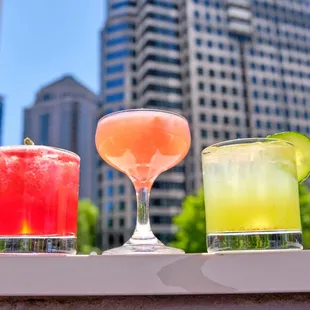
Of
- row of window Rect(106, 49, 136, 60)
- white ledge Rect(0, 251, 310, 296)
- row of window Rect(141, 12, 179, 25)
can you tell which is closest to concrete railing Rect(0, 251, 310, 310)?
white ledge Rect(0, 251, 310, 296)

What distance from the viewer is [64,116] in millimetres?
45688

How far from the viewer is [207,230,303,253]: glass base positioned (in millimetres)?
802

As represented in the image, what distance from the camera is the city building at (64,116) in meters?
43.3

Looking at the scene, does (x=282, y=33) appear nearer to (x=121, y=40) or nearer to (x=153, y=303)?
(x=121, y=40)

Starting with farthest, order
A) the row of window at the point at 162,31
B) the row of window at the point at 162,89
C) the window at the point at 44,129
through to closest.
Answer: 1. the window at the point at 44,129
2. the row of window at the point at 162,31
3. the row of window at the point at 162,89

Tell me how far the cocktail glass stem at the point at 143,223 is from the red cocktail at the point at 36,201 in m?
0.14

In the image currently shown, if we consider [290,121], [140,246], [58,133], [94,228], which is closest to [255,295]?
[140,246]

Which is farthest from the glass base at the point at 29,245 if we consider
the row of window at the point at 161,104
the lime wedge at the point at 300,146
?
the row of window at the point at 161,104

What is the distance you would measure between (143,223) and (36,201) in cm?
25

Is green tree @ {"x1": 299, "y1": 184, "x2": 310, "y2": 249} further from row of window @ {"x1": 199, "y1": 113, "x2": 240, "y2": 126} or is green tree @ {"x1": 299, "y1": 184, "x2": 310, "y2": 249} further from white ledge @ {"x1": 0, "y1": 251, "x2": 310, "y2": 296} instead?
row of window @ {"x1": 199, "y1": 113, "x2": 240, "y2": 126}

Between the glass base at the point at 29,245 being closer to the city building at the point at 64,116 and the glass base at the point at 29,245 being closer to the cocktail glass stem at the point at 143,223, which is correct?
the cocktail glass stem at the point at 143,223

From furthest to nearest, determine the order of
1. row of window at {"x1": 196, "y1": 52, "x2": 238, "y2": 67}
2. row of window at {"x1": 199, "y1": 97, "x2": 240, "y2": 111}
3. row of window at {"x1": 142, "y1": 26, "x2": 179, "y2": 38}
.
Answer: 1. row of window at {"x1": 196, "y1": 52, "x2": 238, "y2": 67}
2. row of window at {"x1": 142, "y1": 26, "x2": 179, "y2": 38}
3. row of window at {"x1": 199, "y1": 97, "x2": 240, "y2": 111}

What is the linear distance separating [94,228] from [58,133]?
16.1 meters

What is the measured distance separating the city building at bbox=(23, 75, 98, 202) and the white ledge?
137 ft
